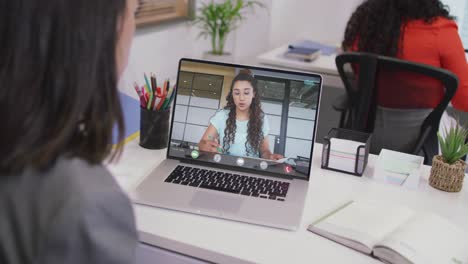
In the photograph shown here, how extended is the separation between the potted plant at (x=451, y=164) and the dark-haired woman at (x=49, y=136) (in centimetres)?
91

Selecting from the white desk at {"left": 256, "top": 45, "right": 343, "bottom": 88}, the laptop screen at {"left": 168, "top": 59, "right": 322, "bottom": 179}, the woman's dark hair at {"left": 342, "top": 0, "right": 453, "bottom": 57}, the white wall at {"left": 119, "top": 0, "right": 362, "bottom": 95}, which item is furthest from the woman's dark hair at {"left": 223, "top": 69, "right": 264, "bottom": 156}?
the white wall at {"left": 119, "top": 0, "right": 362, "bottom": 95}

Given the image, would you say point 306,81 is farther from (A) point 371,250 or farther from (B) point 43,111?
(B) point 43,111

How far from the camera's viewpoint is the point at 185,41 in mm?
2744

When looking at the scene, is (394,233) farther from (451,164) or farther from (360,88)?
(360,88)

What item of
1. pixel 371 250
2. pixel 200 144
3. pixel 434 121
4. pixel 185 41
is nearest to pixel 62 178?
pixel 371 250

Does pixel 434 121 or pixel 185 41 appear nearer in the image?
pixel 434 121

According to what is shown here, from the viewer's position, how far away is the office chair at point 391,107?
5.72 feet

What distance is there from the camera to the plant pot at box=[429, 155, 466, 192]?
46.8 inches

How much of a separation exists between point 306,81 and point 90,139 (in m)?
0.71

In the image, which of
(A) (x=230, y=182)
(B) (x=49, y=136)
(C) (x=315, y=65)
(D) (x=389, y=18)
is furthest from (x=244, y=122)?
(C) (x=315, y=65)

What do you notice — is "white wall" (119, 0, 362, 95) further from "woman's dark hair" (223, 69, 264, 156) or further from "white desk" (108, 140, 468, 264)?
"white desk" (108, 140, 468, 264)

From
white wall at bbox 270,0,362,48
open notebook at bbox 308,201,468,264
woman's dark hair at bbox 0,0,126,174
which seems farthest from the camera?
white wall at bbox 270,0,362,48

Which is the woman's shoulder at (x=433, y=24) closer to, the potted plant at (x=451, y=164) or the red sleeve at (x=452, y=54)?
the red sleeve at (x=452, y=54)

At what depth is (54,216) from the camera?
1.71 feet
